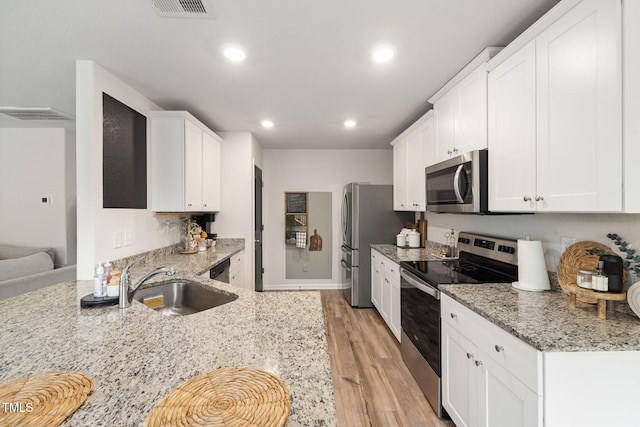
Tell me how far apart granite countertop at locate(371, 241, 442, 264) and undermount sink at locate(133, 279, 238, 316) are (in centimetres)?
171

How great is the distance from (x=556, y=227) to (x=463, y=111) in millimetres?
1013

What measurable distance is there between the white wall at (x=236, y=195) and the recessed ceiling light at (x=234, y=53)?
1896 mm

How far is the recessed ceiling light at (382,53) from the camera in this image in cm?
182

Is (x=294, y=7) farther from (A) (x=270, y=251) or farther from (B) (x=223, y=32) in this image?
(A) (x=270, y=251)

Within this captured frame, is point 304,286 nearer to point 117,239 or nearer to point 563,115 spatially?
point 117,239

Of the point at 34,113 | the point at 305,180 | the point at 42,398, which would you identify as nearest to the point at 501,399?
the point at 42,398

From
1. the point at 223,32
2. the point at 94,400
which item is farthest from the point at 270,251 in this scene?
the point at 94,400

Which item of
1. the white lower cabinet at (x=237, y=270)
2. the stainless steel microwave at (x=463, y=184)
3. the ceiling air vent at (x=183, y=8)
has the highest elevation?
the ceiling air vent at (x=183, y=8)

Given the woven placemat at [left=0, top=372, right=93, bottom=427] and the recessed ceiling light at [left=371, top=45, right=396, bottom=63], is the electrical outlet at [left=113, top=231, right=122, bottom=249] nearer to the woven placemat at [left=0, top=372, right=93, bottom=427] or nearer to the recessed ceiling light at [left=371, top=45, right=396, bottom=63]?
the woven placemat at [left=0, top=372, right=93, bottom=427]

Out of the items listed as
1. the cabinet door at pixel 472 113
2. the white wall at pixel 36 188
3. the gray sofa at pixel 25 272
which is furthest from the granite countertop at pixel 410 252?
the white wall at pixel 36 188

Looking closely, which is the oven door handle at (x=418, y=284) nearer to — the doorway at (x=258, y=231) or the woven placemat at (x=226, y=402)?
the woven placemat at (x=226, y=402)

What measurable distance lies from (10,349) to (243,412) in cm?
97

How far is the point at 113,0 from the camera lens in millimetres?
1402

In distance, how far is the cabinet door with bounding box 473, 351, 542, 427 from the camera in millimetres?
1088
